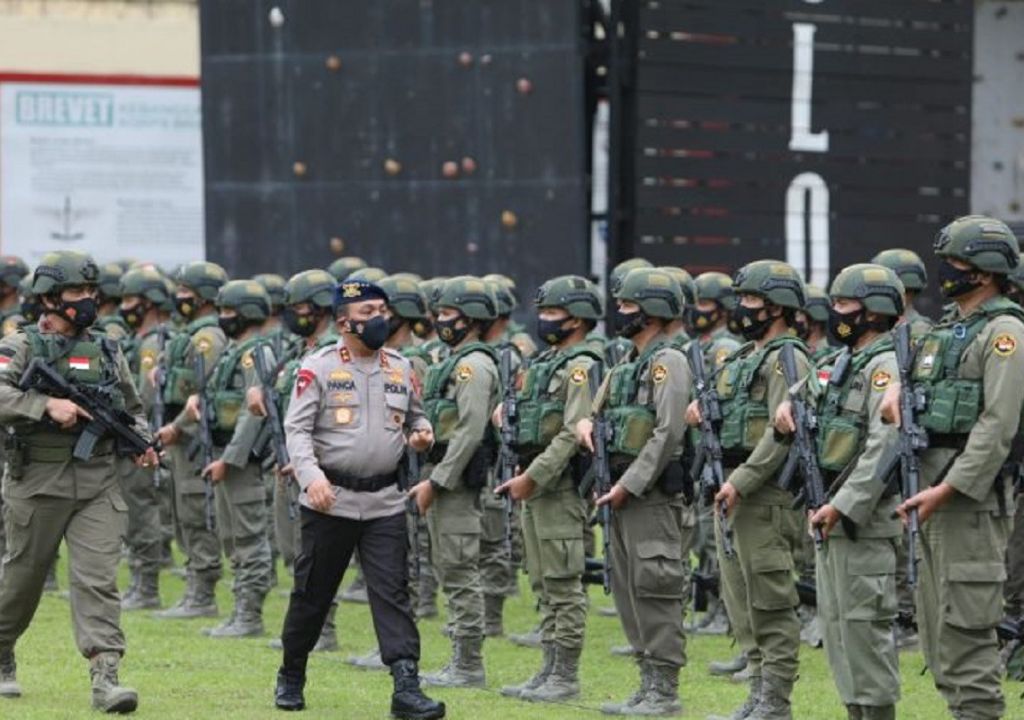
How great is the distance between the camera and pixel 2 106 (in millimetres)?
27719

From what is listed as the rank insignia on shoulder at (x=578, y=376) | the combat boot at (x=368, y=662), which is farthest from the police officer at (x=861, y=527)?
the combat boot at (x=368, y=662)

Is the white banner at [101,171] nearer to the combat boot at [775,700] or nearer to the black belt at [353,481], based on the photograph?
the black belt at [353,481]

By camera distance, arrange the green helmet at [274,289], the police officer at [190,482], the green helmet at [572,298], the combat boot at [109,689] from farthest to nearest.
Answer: the green helmet at [274,289], the police officer at [190,482], the green helmet at [572,298], the combat boot at [109,689]

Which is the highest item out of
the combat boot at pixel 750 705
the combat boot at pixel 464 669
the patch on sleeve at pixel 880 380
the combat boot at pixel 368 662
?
the patch on sleeve at pixel 880 380

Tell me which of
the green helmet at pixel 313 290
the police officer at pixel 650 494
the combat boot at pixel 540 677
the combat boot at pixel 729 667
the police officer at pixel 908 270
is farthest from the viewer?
the green helmet at pixel 313 290

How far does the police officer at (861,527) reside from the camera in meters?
9.86

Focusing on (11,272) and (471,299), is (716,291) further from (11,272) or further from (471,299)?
(11,272)

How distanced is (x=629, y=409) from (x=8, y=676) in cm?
322

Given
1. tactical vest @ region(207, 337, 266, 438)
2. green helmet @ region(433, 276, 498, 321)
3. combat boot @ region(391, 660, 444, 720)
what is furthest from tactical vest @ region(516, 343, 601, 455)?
tactical vest @ region(207, 337, 266, 438)

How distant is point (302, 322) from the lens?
14625mm

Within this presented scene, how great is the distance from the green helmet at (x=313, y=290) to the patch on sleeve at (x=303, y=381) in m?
3.20

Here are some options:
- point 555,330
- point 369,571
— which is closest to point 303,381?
point 369,571

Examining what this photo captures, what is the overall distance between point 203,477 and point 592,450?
3963 millimetres

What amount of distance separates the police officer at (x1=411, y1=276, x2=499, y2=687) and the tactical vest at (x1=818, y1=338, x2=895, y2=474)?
9.90ft
